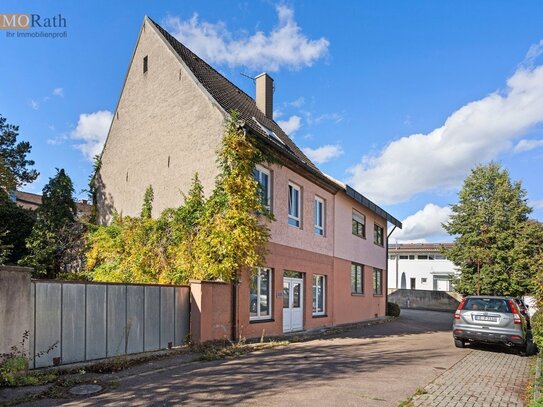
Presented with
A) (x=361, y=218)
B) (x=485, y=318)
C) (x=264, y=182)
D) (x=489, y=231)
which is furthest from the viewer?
(x=489, y=231)

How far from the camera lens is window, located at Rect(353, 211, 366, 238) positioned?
856 inches

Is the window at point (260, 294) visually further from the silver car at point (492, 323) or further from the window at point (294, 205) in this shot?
the silver car at point (492, 323)

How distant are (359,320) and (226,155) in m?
12.9

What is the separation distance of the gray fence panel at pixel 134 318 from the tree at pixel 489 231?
84.8ft

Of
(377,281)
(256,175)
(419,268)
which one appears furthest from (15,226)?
(419,268)

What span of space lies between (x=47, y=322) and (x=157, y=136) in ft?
29.5

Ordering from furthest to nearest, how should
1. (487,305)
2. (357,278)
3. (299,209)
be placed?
1. (357,278)
2. (299,209)
3. (487,305)

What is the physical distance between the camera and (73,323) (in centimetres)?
801

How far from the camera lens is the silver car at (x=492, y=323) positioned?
1117 centimetres

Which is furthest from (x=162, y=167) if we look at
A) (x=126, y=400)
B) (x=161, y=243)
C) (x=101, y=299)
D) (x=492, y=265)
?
(x=492, y=265)

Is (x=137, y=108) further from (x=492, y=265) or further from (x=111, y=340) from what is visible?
(x=492, y=265)

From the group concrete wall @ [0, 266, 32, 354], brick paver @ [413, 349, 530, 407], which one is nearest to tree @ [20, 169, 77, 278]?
concrete wall @ [0, 266, 32, 354]

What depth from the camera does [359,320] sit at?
21.2 meters

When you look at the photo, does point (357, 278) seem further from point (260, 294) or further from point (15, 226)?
point (15, 226)
